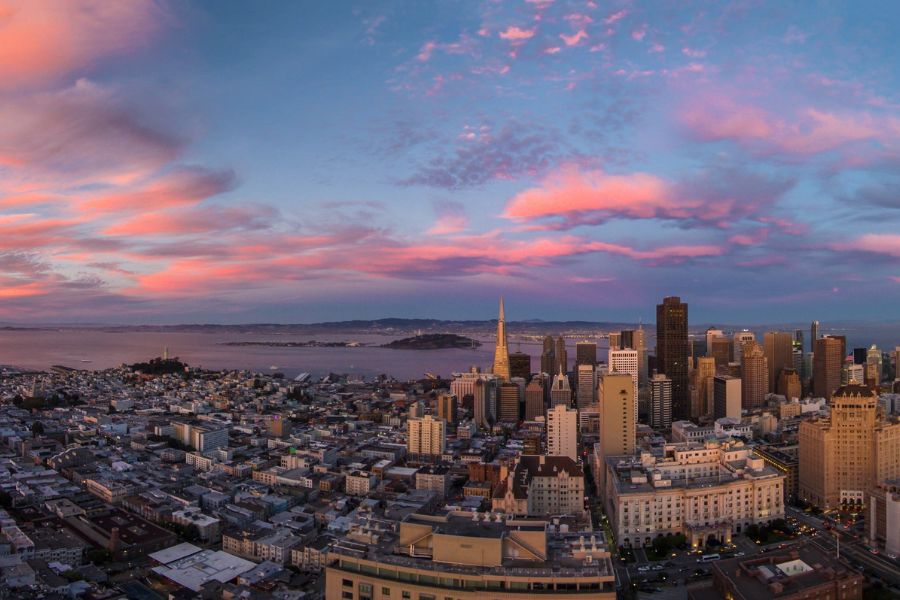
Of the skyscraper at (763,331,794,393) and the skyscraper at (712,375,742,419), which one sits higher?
the skyscraper at (763,331,794,393)

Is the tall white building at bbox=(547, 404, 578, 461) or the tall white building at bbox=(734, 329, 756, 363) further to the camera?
the tall white building at bbox=(734, 329, 756, 363)

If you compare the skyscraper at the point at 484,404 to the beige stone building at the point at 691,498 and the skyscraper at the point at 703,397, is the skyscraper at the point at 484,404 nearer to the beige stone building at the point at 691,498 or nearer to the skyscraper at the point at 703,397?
the skyscraper at the point at 703,397

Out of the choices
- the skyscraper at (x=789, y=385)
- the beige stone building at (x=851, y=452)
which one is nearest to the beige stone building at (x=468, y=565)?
the beige stone building at (x=851, y=452)

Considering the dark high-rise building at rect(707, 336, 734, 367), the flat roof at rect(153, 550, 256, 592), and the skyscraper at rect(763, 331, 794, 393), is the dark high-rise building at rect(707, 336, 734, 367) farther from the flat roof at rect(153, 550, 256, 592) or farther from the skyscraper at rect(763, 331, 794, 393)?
the flat roof at rect(153, 550, 256, 592)

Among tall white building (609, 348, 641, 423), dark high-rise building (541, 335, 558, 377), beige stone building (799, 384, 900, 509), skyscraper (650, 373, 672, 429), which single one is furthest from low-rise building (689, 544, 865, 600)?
dark high-rise building (541, 335, 558, 377)

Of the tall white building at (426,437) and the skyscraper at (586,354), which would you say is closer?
the tall white building at (426,437)
